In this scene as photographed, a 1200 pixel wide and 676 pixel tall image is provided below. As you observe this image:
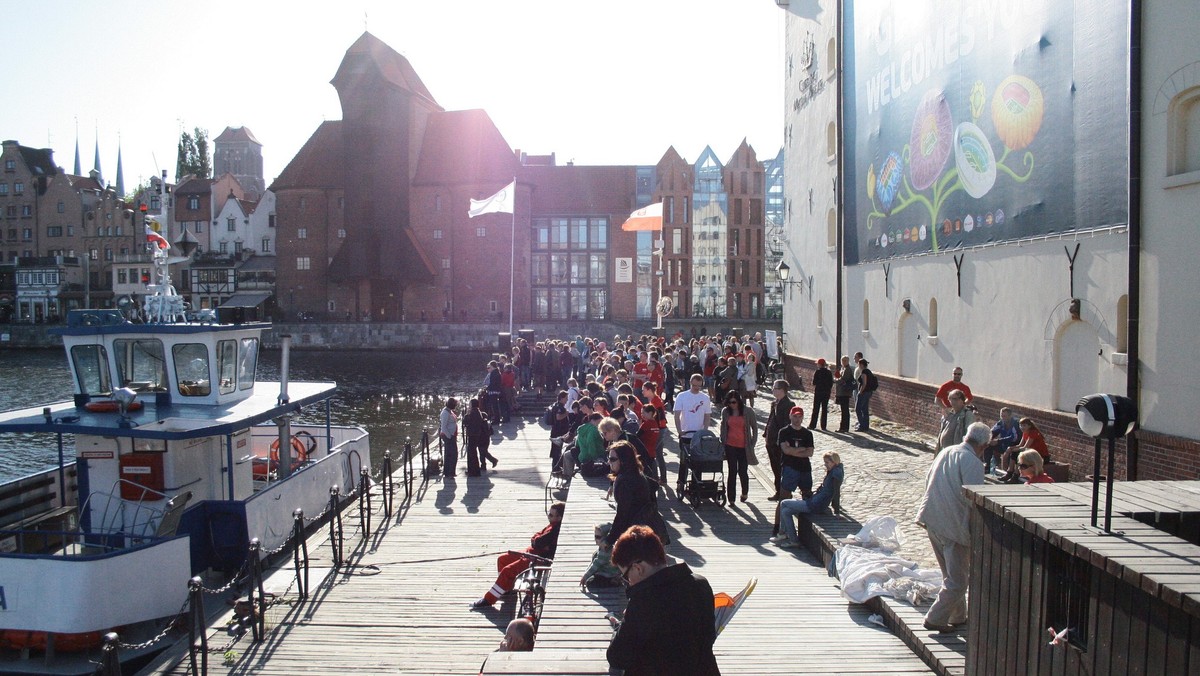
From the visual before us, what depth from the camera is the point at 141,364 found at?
1340 centimetres

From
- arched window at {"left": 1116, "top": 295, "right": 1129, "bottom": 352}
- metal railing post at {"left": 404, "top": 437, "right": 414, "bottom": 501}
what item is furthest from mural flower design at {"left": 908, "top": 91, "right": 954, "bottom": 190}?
metal railing post at {"left": 404, "top": 437, "right": 414, "bottom": 501}

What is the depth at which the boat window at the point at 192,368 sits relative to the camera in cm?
1343

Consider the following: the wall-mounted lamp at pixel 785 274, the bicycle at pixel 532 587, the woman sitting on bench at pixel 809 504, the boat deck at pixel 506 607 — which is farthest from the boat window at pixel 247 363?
the wall-mounted lamp at pixel 785 274

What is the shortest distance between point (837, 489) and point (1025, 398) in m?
6.95

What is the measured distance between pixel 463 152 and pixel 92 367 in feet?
201

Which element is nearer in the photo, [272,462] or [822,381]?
[272,462]

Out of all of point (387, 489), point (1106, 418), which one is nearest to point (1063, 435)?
point (1106, 418)

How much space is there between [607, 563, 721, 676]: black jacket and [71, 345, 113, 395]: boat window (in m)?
11.7

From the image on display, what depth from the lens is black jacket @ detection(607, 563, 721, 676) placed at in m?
4.20

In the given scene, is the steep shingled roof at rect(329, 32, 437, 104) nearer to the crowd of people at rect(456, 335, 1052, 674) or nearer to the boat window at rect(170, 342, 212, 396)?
the crowd of people at rect(456, 335, 1052, 674)

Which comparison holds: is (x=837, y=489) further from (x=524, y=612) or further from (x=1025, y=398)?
(x=1025, y=398)

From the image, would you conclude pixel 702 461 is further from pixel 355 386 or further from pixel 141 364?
pixel 355 386

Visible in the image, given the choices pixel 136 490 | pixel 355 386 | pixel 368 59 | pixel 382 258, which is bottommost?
pixel 355 386

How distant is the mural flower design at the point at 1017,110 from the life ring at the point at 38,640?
16052mm
